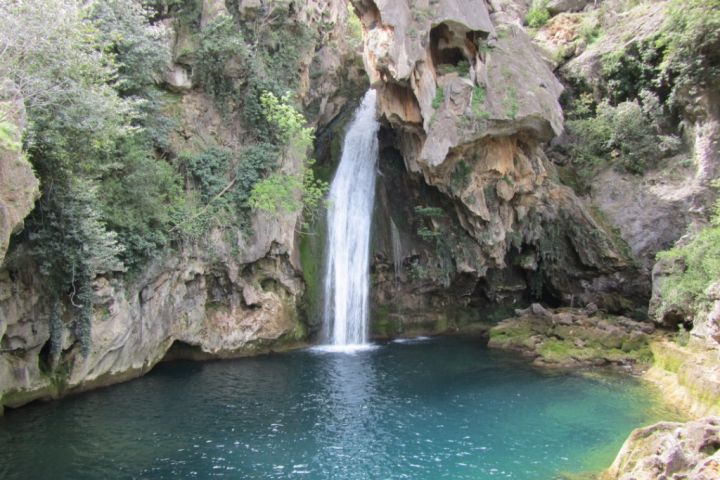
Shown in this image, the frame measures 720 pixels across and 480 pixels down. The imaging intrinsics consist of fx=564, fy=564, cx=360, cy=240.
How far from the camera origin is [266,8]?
26750 mm

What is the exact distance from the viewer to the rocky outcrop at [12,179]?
11055 mm

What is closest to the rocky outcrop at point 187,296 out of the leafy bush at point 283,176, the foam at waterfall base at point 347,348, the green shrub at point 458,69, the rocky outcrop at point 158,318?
the rocky outcrop at point 158,318

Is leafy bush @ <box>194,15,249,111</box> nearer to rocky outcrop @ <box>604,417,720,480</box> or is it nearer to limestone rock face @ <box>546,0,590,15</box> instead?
rocky outcrop @ <box>604,417,720,480</box>

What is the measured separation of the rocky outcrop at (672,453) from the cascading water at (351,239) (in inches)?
672

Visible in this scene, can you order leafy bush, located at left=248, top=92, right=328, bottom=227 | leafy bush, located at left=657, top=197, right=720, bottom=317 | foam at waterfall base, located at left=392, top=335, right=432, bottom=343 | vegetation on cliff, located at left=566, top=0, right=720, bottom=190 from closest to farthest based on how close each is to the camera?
1. leafy bush, located at left=657, top=197, right=720, bottom=317
2. leafy bush, located at left=248, top=92, right=328, bottom=227
3. vegetation on cliff, located at left=566, top=0, right=720, bottom=190
4. foam at waterfall base, located at left=392, top=335, right=432, bottom=343

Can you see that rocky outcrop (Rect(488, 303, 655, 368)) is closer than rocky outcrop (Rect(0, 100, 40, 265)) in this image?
No

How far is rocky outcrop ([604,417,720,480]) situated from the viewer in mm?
10719

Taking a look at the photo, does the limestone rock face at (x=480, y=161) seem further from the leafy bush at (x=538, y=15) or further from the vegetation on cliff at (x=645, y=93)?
the leafy bush at (x=538, y=15)

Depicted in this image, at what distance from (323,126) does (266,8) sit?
26.3 ft

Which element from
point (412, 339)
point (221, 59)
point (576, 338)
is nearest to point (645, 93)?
point (576, 338)

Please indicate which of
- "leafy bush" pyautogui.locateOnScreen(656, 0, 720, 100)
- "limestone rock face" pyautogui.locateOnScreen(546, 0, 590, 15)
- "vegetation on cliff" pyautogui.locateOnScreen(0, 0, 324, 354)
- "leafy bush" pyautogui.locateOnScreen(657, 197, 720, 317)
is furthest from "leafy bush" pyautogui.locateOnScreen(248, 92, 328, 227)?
A: "limestone rock face" pyautogui.locateOnScreen(546, 0, 590, 15)

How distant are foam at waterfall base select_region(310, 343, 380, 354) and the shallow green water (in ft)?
10.7

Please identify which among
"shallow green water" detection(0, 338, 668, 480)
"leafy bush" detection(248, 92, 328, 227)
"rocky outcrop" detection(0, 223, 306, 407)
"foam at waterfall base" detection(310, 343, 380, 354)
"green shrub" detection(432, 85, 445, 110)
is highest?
"green shrub" detection(432, 85, 445, 110)

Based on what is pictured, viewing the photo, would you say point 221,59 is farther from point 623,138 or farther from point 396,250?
point 623,138
